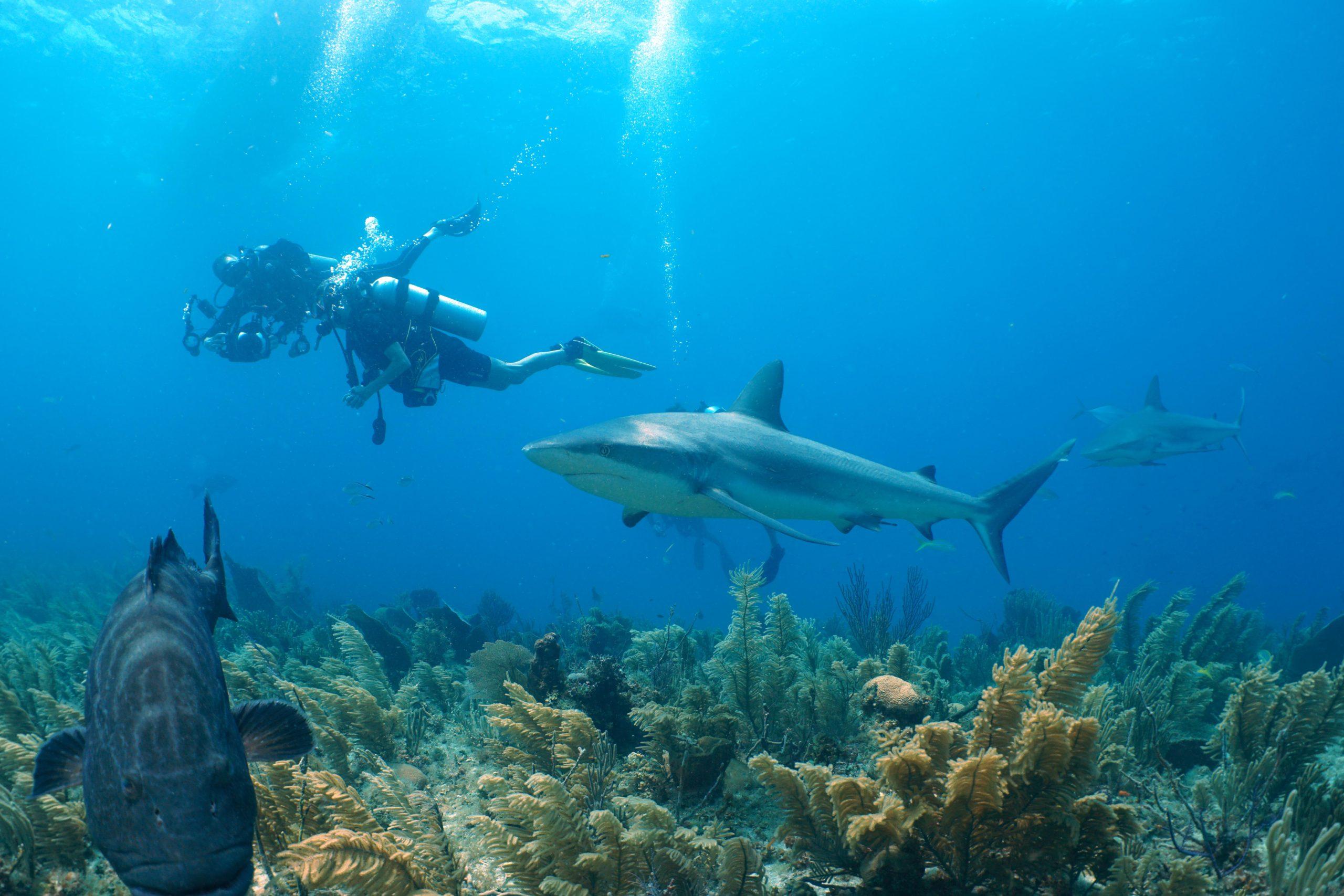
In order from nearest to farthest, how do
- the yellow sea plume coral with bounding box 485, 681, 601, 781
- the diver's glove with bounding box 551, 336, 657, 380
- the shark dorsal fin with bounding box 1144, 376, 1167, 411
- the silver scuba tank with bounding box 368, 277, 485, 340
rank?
the yellow sea plume coral with bounding box 485, 681, 601, 781, the silver scuba tank with bounding box 368, 277, 485, 340, the diver's glove with bounding box 551, 336, 657, 380, the shark dorsal fin with bounding box 1144, 376, 1167, 411

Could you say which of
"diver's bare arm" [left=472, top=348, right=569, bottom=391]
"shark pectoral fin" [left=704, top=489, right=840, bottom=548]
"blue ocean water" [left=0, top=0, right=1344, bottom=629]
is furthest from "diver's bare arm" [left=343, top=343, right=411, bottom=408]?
"blue ocean water" [left=0, top=0, right=1344, bottom=629]

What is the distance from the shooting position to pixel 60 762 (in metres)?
1.70

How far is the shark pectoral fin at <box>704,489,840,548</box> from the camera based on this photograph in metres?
4.01

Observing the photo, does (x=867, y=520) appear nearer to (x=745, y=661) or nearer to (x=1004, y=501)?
(x=1004, y=501)

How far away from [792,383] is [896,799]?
439 feet

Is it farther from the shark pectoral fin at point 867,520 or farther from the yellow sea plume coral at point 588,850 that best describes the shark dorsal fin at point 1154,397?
the yellow sea plume coral at point 588,850

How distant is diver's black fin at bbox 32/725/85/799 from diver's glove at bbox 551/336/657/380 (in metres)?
9.48

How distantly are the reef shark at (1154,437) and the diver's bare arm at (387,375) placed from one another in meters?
14.5

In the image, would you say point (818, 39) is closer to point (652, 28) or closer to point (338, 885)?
point (652, 28)

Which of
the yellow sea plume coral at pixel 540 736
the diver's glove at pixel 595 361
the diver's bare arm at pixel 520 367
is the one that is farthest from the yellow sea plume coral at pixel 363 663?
the diver's bare arm at pixel 520 367

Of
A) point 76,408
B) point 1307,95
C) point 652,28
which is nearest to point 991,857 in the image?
point 652,28

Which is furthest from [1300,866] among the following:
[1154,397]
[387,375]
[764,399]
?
[1154,397]

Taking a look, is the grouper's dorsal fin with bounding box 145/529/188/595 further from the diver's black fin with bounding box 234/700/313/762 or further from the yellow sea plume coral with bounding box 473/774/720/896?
the yellow sea plume coral with bounding box 473/774/720/896

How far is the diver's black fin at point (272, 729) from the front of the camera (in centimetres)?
180
